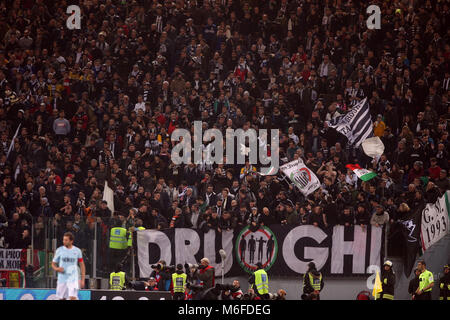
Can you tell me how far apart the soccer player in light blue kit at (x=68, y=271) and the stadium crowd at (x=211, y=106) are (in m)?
4.75

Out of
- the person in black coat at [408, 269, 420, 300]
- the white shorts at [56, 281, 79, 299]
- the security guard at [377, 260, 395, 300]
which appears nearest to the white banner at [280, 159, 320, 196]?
the security guard at [377, 260, 395, 300]

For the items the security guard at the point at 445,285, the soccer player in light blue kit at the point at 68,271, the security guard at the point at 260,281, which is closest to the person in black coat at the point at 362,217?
the security guard at the point at 445,285

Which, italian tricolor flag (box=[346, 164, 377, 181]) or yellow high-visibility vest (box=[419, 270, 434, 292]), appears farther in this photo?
italian tricolor flag (box=[346, 164, 377, 181])

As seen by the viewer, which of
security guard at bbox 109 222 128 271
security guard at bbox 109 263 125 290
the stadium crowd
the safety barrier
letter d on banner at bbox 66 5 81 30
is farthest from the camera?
letter d on banner at bbox 66 5 81 30

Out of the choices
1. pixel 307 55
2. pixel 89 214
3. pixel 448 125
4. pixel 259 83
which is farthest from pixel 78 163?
pixel 448 125

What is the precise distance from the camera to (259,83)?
966 inches

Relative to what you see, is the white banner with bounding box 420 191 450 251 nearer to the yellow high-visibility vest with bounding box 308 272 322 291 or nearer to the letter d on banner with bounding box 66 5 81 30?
the yellow high-visibility vest with bounding box 308 272 322 291

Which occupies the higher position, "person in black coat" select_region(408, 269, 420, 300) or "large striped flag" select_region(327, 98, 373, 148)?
"large striped flag" select_region(327, 98, 373, 148)

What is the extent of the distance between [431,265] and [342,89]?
21.2ft

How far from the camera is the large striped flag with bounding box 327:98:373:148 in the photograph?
21.6 m

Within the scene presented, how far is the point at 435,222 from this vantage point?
18.9 meters

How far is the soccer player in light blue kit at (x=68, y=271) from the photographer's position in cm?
1515

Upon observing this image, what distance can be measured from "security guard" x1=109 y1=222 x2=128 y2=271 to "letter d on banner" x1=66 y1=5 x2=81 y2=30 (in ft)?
32.1

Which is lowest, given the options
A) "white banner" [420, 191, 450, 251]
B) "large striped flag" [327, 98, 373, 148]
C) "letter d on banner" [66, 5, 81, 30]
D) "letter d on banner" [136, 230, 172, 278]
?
"letter d on banner" [136, 230, 172, 278]
